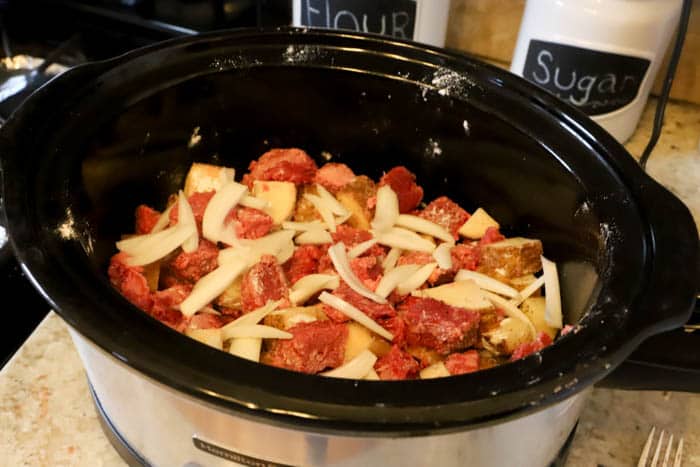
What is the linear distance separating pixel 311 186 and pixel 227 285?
0.21 meters

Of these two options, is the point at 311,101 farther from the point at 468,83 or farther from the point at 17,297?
the point at 17,297

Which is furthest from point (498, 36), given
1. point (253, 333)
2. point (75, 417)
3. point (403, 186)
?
point (75, 417)

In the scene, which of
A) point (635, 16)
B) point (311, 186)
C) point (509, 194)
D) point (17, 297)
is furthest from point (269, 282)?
point (635, 16)

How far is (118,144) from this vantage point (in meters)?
0.77

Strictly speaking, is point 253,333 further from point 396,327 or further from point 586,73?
point 586,73

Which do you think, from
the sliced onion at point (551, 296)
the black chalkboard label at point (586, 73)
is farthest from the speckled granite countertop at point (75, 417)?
the black chalkboard label at point (586, 73)

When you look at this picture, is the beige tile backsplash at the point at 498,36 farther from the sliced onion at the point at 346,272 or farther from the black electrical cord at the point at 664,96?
the sliced onion at the point at 346,272

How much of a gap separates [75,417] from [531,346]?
1.61 ft

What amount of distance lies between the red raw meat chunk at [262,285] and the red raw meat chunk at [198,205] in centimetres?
11

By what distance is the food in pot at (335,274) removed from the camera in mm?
723

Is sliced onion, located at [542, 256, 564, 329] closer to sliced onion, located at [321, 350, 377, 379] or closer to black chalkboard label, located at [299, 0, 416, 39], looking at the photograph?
sliced onion, located at [321, 350, 377, 379]

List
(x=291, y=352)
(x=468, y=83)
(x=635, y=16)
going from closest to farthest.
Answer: (x=291, y=352), (x=468, y=83), (x=635, y=16)

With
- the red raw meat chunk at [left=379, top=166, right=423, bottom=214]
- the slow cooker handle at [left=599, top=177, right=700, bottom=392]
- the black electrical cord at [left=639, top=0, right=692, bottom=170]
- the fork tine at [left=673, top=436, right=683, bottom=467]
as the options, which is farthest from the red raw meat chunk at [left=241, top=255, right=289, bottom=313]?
the black electrical cord at [left=639, top=0, right=692, bottom=170]

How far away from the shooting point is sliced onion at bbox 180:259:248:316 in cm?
75
